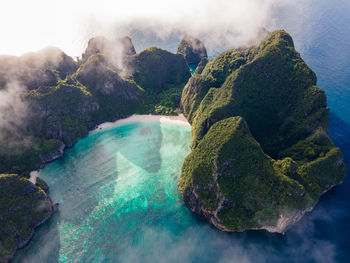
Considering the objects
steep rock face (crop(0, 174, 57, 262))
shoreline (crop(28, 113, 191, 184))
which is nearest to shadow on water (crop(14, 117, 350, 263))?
steep rock face (crop(0, 174, 57, 262))

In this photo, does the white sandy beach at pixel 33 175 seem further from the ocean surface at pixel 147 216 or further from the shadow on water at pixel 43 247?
the shadow on water at pixel 43 247

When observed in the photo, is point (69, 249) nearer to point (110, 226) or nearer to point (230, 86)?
point (110, 226)

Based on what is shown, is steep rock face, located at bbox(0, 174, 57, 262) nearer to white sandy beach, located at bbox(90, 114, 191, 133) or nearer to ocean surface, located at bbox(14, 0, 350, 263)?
ocean surface, located at bbox(14, 0, 350, 263)

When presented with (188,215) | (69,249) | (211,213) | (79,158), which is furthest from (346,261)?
(79,158)

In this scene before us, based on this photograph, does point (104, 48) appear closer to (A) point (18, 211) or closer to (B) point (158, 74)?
(B) point (158, 74)

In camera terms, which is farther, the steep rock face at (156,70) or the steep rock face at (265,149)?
the steep rock face at (156,70)

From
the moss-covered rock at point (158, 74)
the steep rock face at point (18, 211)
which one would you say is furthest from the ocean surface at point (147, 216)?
the moss-covered rock at point (158, 74)

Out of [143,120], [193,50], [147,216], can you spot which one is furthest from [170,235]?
[193,50]
